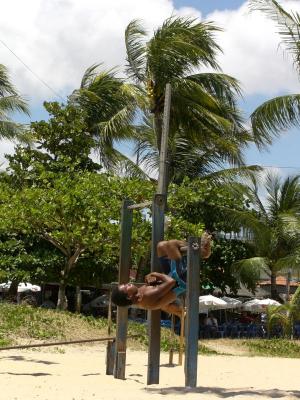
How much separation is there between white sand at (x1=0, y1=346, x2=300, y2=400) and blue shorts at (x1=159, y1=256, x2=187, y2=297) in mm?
1100

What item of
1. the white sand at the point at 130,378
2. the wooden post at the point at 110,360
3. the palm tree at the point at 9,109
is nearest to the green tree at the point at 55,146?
the palm tree at the point at 9,109

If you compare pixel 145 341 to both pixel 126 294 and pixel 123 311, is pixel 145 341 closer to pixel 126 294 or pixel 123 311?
pixel 123 311

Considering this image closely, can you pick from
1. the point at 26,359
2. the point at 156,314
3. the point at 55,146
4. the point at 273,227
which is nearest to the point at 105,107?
the point at 55,146

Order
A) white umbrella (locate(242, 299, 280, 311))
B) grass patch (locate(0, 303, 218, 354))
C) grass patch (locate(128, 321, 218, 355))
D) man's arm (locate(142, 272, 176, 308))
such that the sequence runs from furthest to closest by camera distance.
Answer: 1. white umbrella (locate(242, 299, 280, 311))
2. grass patch (locate(128, 321, 218, 355))
3. grass patch (locate(0, 303, 218, 354))
4. man's arm (locate(142, 272, 176, 308))

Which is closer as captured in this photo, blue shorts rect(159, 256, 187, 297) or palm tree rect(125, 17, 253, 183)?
blue shorts rect(159, 256, 187, 297)

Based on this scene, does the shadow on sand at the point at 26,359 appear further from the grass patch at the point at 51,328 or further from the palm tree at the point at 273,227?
the palm tree at the point at 273,227

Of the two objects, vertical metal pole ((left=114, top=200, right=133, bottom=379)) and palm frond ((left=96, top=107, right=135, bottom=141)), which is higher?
palm frond ((left=96, top=107, right=135, bottom=141))

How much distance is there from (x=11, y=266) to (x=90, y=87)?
7.40m

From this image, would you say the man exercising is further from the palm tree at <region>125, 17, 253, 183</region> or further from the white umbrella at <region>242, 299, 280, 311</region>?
the white umbrella at <region>242, 299, 280, 311</region>

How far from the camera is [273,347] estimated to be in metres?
20.7

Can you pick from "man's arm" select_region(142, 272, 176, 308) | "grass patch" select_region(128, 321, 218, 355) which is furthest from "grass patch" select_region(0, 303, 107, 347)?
"man's arm" select_region(142, 272, 176, 308)

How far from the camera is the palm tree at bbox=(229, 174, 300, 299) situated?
27.0m

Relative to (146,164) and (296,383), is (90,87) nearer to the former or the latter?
(146,164)

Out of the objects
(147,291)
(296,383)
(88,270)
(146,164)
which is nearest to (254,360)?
(296,383)
